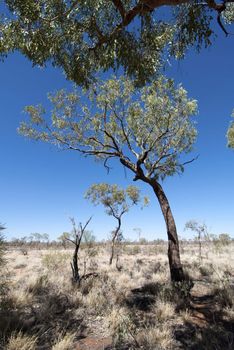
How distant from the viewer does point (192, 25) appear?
6.02 metres

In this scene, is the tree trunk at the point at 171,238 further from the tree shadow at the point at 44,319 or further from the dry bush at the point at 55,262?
the dry bush at the point at 55,262

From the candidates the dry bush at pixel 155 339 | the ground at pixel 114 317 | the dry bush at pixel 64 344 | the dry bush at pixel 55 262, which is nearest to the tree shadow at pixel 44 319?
the ground at pixel 114 317

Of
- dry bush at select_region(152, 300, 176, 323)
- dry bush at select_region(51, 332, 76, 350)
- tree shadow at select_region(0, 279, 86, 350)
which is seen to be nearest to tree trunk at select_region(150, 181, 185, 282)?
dry bush at select_region(152, 300, 176, 323)

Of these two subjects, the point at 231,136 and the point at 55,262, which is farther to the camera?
the point at 55,262

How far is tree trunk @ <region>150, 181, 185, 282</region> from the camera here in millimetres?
10609

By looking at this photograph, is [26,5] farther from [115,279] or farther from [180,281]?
[115,279]

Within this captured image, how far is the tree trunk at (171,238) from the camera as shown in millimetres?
10609

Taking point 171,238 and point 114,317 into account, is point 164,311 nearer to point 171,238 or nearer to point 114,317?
point 114,317

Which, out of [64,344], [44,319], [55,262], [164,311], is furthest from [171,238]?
[55,262]

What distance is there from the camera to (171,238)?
11.2 metres

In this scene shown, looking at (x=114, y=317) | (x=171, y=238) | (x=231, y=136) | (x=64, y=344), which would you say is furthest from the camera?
(x=231, y=136)

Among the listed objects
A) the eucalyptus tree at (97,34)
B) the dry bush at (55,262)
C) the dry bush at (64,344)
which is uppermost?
the eucalyptus tree at (97,34)

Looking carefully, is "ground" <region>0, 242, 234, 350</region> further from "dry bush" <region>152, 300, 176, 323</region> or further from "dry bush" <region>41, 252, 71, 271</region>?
"dry bush" <region>41, 252, 71, 271</region>

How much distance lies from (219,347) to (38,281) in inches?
311
